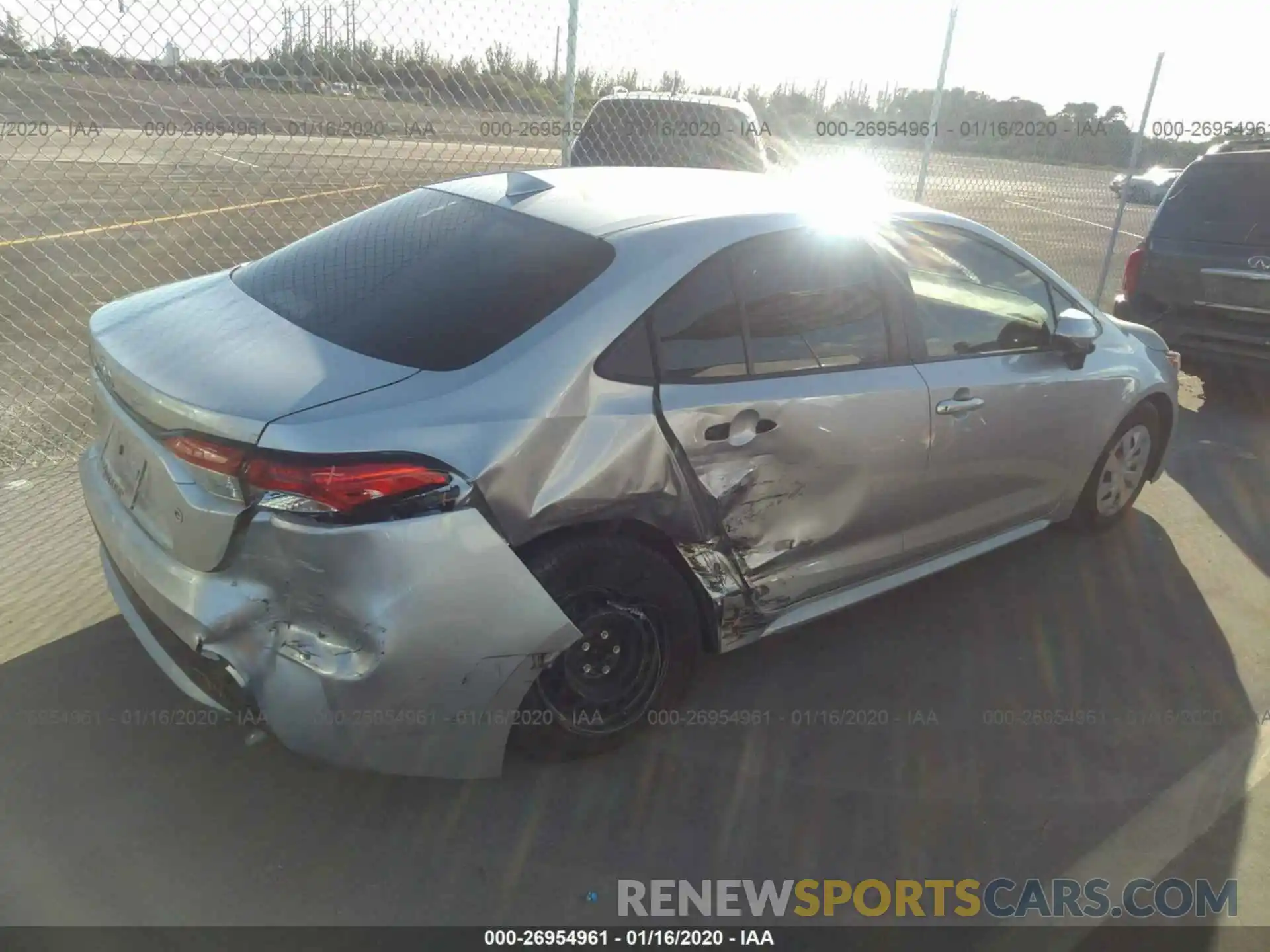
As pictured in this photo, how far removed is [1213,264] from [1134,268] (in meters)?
0.57

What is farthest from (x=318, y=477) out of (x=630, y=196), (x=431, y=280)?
(x=630, y=196)

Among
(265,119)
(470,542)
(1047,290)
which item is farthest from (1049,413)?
(265,119)

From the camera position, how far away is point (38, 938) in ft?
7.23

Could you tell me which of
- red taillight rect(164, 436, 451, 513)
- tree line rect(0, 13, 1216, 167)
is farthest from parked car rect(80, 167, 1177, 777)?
tree line rect(0, 13, 1216, 167)

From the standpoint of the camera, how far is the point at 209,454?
87.7 inches

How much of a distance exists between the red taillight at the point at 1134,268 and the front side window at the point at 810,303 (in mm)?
4940

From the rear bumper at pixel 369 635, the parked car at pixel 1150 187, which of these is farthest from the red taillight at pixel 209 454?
the parked car at pixel 1150 187

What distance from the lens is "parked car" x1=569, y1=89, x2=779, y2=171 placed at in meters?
8.15

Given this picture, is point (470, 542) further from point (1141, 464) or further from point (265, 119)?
point (265, 119)

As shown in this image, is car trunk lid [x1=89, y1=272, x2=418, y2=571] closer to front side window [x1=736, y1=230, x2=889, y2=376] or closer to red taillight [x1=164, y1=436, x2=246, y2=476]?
red taillight [x1=164, y1=436, x2=246, y2=476]

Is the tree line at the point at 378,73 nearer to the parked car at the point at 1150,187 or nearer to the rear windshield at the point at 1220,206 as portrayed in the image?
the rear windshield at the point at 1220,206

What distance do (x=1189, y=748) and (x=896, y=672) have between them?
3.20 feet

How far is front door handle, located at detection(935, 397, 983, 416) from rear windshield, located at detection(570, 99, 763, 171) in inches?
209

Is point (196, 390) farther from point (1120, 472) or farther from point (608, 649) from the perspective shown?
point (1120, 472)
